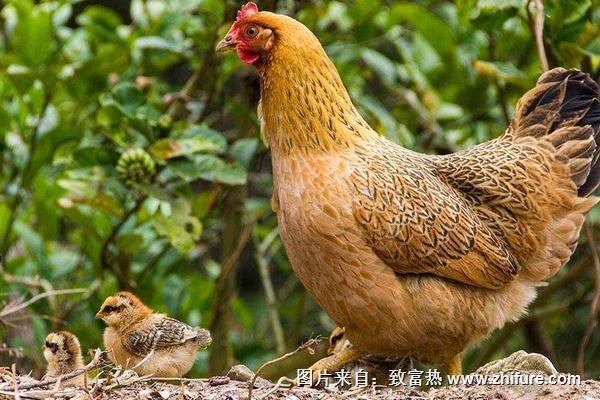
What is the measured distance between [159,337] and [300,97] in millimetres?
1408

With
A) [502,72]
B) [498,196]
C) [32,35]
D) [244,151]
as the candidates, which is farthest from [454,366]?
[32,35]

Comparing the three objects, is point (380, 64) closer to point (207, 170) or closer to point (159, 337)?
point (207, 170)

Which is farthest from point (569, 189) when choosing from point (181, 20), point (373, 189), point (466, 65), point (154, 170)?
point (181, 20)

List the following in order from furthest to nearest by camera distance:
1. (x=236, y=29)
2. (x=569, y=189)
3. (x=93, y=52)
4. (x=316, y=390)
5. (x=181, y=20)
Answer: (x=93, y=52) < (x=181, y=20) < (x=569, y=189) < (x=236, y=29) < (x=316, y=390)

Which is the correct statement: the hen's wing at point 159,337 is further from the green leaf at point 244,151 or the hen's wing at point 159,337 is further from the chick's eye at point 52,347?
the green leaf at point 244,151

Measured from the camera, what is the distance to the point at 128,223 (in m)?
7.20

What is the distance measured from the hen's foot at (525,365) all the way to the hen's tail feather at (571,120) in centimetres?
120

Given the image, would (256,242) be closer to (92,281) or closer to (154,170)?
(92,281)

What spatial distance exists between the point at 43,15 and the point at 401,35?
2.62 m

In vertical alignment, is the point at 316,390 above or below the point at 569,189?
below

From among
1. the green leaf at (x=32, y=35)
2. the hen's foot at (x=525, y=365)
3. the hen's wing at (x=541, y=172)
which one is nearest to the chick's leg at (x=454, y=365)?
the hen's foot at (x=525, y=365)

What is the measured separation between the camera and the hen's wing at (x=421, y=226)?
5402 millimetres

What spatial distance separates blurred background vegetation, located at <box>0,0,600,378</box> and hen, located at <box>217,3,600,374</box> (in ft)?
2.96

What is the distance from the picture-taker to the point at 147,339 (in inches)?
217
